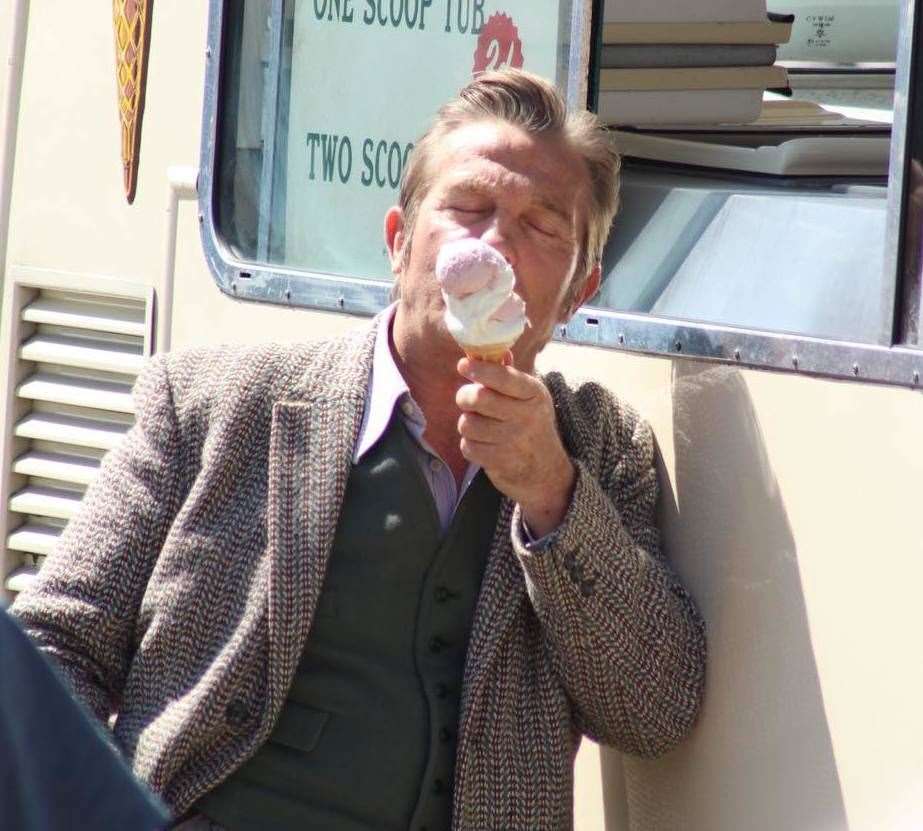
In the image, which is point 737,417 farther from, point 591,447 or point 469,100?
point 469,100

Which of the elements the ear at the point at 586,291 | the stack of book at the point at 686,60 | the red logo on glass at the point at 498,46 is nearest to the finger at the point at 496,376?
the ear at the point at 586,291

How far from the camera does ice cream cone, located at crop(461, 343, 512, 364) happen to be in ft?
6.90

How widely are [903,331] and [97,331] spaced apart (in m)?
1.79

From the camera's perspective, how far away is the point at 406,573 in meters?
2.29

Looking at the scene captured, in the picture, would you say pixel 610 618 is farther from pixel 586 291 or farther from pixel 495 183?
pixel 495 183

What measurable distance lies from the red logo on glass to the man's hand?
598 millimetres

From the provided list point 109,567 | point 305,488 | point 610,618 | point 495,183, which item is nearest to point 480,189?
point 495,183

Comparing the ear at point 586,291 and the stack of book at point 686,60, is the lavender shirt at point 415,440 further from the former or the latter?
the stack of book at point 686,60

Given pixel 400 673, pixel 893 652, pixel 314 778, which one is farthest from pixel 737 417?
pixel 314 778

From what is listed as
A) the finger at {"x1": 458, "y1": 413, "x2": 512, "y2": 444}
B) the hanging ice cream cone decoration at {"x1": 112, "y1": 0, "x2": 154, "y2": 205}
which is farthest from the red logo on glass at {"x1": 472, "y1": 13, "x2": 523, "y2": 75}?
the hanging ice cream cone decoration at {"x1": 112, "y1": 0, "x2": 154, "y2": 205}

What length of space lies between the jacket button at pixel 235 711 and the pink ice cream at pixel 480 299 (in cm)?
52

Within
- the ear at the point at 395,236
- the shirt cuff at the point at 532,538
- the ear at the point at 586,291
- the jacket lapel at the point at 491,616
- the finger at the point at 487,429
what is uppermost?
the ear at the point at 395,236

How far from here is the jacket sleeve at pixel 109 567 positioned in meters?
2.31

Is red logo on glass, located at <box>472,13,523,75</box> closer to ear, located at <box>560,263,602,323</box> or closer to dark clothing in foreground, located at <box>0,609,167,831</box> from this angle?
ear, located at <box>560,263,602,323</box>
